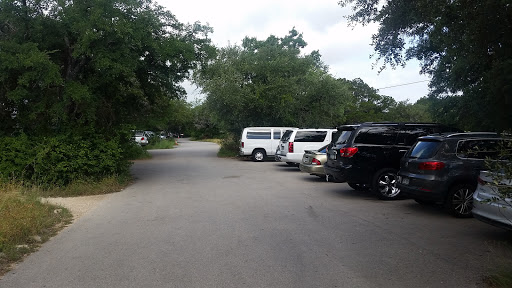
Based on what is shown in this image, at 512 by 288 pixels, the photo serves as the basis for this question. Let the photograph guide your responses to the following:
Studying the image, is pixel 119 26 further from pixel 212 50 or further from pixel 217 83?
pixel 217 83

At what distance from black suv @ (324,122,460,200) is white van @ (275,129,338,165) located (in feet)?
24.0

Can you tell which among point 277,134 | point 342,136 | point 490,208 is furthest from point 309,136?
point 490,208

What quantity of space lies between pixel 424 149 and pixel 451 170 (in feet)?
2.46

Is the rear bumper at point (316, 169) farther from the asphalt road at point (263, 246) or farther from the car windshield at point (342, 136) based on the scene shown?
the asphalt road at point (263, 246)

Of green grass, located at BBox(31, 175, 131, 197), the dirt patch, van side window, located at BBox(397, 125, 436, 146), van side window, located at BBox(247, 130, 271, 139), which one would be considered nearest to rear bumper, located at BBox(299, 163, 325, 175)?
van side window, located at BBox(397, 125, 436, 146)

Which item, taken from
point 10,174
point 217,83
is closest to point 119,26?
point 10,174

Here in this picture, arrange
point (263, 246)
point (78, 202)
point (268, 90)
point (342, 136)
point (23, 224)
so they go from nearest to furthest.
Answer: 1. point (263, 246)
2. point (23, 224)
3. point (78, 202)
4. point (342, 136)
5. point (268, 90)

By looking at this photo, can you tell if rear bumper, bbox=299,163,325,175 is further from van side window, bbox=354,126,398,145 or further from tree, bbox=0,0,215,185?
tree, bbox=0,0,215,185

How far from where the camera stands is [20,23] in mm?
12312

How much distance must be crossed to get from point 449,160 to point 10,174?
12.0 m

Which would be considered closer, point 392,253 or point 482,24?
point 392,253

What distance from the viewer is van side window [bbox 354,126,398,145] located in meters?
11.0

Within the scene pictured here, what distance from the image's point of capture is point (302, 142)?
18562 millimetres

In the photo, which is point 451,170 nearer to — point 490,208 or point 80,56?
point 490,208
